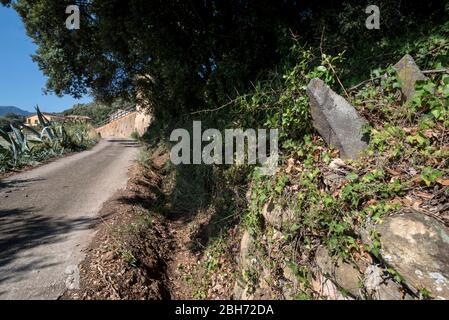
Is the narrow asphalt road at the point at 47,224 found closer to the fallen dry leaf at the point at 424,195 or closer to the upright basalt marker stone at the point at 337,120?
the upright basalt marker stone at the point at 337,120

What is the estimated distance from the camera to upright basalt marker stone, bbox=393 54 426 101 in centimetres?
332

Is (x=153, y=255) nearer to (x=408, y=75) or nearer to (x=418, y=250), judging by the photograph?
(x=418, y=250)

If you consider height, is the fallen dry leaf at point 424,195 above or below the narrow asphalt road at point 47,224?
above

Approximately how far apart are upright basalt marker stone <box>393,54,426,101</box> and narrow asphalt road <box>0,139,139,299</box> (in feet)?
15.1

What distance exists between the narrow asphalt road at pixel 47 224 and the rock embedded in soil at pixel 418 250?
3.42 m

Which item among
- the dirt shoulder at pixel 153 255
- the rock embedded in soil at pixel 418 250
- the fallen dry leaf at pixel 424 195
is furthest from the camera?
the dirt shoulder at pixel 153 255

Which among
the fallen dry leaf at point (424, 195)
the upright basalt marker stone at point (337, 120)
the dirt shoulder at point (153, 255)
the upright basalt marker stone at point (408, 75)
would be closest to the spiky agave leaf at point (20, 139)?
the dirt shoulder at point (153, 255)

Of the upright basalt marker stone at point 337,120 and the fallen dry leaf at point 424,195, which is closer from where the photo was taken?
the fallen dry leaf at point 424,195

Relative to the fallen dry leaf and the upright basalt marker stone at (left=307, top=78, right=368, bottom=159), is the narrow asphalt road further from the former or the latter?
the fallen dry leaf

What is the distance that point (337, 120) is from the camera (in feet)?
11.4

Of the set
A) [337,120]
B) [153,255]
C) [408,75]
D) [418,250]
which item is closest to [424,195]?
[418,250]

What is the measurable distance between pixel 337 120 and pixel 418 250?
178 cm

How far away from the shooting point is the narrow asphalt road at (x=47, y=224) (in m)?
3.33
